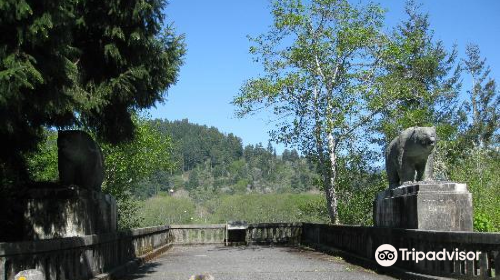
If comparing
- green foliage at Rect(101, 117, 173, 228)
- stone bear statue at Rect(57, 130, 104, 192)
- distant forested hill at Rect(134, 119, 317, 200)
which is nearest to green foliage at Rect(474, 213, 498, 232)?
stone bear statue at Rect(57, 130, 104, 192)

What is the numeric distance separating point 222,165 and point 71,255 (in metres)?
160

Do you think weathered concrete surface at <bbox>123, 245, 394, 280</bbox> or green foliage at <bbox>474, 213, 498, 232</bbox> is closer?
weathered concrete surface at <bbox>123, 245, 394, 280</bbox>

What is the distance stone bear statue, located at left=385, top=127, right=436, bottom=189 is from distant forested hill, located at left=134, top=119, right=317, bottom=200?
127m

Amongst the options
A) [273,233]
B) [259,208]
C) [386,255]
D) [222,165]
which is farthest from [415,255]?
[222,165]

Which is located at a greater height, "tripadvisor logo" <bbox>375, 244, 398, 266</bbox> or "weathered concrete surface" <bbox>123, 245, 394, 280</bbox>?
"tripadvisor logo" <bbox>375, 244, 398, 266</bbox>

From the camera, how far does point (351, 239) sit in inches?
531

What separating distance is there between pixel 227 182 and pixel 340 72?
458 ft

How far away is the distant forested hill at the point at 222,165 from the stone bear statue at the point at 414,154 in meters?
127

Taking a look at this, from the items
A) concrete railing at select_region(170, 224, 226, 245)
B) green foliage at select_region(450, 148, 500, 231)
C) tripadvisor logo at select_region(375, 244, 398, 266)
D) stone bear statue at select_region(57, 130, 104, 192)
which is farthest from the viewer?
concrete railing at select_region(170, 224, 226, 245)

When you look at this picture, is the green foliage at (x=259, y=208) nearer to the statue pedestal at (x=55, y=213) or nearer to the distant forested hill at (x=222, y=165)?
the distant forested hill at (x=222, y=165)

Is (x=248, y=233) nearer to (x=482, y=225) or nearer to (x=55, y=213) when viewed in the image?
(x=482, y=225)

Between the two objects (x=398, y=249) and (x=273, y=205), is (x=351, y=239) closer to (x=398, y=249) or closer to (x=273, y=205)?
(x=398, y=249)

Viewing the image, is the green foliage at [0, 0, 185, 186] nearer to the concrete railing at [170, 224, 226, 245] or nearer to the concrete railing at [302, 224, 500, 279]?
the concrete railing at [302, 224, 500, 279]

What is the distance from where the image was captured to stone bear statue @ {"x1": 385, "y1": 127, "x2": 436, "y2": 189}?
941cm
